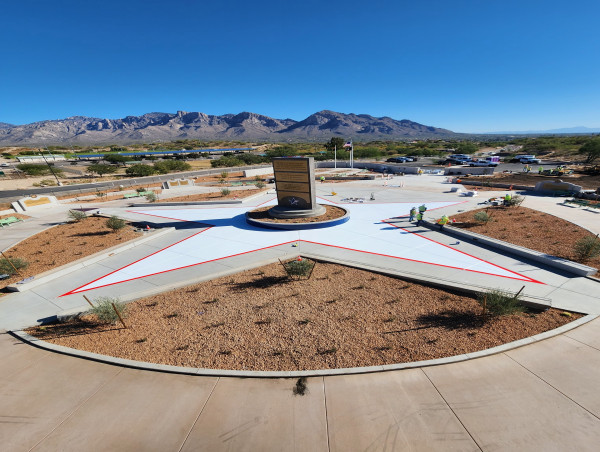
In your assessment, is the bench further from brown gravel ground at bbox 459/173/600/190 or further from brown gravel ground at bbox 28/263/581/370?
brown gravel ground at bbox 459/173/600/190

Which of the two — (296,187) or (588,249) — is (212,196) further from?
(588,249)

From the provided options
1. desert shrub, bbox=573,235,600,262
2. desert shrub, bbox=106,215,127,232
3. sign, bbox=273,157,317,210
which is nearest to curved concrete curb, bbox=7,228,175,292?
desert shrub, bbox=106,215,127,232

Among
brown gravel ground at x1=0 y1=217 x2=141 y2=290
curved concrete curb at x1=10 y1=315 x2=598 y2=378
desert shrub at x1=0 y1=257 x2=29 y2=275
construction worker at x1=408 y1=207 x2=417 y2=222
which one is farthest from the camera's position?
construction worker at x1=408 y1=207 x2=417 y2=222

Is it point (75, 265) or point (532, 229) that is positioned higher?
point (75, 265)

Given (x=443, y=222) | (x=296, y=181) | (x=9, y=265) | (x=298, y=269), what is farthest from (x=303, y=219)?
(x=9, y=265)

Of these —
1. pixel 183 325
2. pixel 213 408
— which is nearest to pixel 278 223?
pixel 183 325
